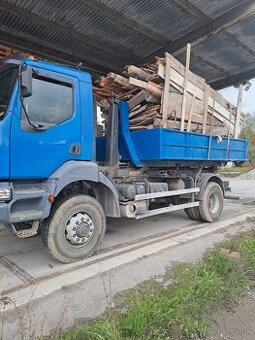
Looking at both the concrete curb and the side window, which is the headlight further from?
the concrete curb

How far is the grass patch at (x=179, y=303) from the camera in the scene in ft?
9.42

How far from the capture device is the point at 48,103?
4.67m

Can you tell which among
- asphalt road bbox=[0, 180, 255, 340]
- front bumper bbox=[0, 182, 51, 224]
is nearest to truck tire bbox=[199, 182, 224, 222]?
asphalt road bbox=[0, 180, 255, 340]

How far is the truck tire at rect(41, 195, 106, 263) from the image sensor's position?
4.66 meters

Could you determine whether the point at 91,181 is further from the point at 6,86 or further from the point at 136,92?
the point at 136,92

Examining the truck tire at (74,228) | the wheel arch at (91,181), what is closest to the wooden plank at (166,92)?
the wheel arch at (91,181)

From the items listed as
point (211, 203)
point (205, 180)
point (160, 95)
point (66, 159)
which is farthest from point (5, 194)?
point (211, 203)

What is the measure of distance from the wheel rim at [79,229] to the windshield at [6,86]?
1720mm

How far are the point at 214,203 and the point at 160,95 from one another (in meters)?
3.01

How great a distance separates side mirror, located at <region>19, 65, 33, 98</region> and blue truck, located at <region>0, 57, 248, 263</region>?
0.5 inches

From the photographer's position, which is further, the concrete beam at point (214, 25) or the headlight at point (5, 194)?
the concrete beam at point (214, 25)

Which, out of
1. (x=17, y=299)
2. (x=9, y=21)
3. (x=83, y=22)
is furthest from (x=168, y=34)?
(x=17, y=299)

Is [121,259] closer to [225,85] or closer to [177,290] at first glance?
[177,290]

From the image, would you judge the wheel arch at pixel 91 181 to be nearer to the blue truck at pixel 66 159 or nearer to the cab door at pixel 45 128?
the blue truck at pixel 66 159
